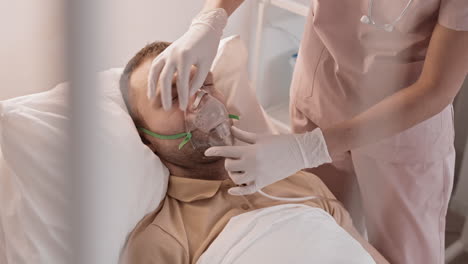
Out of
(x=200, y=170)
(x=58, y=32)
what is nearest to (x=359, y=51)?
(x=200, y=170)

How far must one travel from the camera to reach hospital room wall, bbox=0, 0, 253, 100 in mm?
659

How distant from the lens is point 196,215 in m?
1.69

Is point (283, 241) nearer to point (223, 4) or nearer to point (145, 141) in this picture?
point (145, 141)

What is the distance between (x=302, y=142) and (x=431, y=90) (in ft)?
1.14

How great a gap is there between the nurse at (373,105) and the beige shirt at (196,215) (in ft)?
0.38

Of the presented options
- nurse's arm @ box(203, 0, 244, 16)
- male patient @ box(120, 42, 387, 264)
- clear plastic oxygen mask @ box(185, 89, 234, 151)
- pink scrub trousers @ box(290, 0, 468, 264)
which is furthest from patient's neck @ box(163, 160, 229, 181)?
nurse's arm @ box(203, 0, 244, 16)

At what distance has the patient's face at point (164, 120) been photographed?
168cm

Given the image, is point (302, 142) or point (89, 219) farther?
point (302, 142)

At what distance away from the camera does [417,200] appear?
Result: 6.02 ft

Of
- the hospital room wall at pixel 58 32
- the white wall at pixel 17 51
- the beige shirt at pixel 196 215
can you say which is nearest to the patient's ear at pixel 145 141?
the beige shirt at pixel 196 215

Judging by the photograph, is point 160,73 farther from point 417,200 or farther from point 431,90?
point 417,200

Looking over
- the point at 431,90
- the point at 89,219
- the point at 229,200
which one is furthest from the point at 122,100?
the point at 89,219

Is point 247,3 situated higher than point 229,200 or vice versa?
point 247,3

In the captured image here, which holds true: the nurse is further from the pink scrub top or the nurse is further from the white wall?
the white wall
